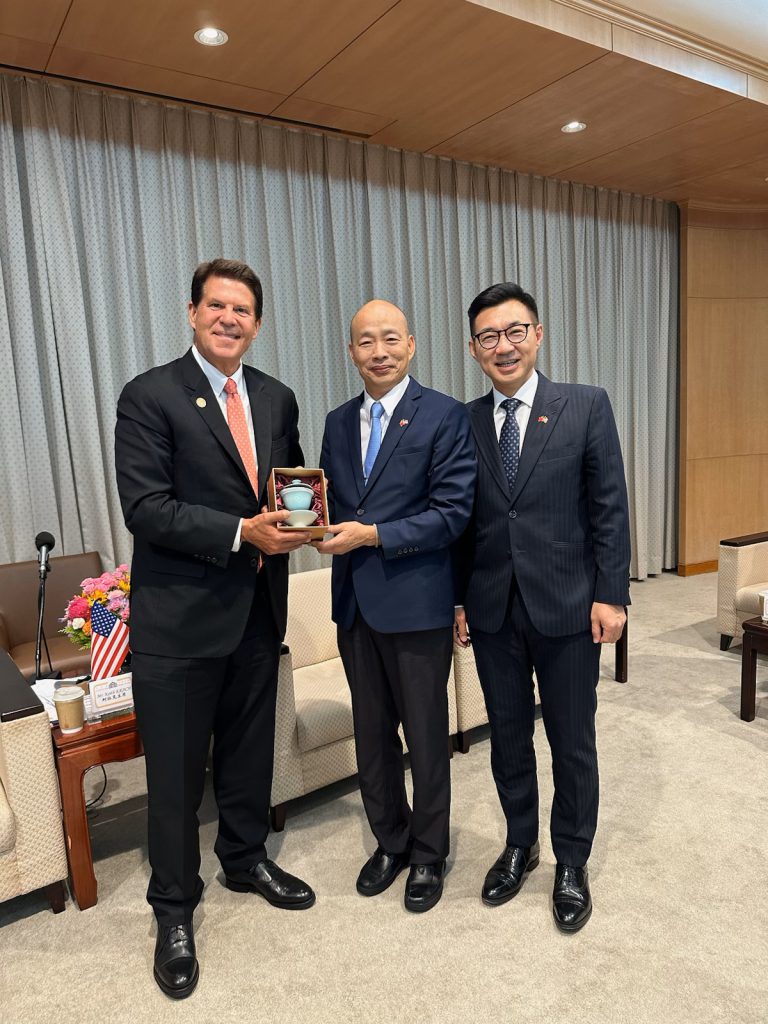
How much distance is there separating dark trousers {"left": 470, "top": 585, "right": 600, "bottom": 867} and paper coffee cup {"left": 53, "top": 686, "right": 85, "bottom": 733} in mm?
1204

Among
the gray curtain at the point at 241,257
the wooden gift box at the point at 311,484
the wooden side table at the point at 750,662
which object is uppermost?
the gray curtain at the point at 241,257

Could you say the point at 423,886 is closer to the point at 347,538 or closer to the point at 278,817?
the point at 278,817

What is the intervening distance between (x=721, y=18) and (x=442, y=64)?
5.20 ft

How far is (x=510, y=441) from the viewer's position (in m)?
2.02

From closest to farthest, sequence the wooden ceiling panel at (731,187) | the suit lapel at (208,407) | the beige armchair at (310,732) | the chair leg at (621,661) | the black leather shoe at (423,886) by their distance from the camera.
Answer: the suit lapel at (208,407) → the black leather shoe at (423,886) → the beige armchair at (310,732) → the chair leg at (621,661) → the wooden ceiling panel at (731,187)

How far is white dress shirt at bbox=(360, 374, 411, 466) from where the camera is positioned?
206 centimetres

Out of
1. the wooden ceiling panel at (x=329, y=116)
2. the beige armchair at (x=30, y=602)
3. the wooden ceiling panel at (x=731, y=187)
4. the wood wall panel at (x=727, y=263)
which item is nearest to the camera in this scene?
the beige armchair at (x=30, y=602)

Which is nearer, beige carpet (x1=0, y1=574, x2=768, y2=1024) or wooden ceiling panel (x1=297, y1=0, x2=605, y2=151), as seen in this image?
beige carpet (x1=0, y1=574, x2=768, y2=1024)

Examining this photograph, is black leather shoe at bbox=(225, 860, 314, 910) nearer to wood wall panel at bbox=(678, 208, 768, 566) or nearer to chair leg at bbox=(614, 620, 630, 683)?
chair leg at bbox=(614, 620, 630, 683)

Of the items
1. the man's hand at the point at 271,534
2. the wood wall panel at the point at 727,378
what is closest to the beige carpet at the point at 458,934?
the man's hand at the point at 271,534

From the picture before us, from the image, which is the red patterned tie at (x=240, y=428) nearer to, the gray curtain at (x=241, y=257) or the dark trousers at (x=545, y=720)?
the dark trousers at (x=545, y=720)

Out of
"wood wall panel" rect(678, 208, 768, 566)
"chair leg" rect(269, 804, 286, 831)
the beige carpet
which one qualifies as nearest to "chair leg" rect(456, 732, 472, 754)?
the beige carpet

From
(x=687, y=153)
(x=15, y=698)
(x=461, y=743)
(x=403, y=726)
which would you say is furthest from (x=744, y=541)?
(x=15, y=698)

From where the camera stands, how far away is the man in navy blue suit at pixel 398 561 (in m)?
1.97
